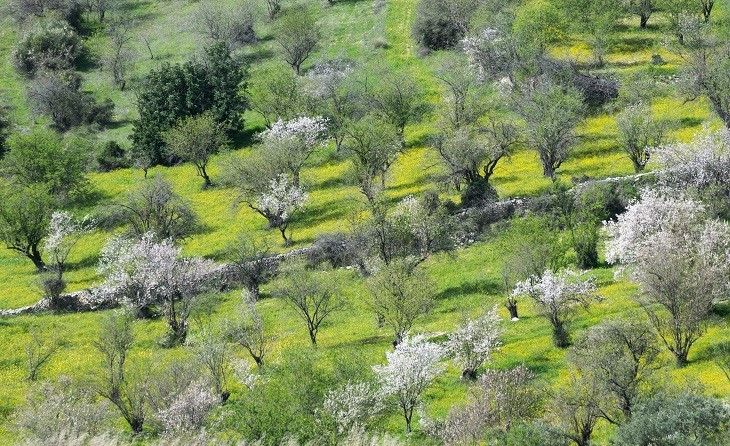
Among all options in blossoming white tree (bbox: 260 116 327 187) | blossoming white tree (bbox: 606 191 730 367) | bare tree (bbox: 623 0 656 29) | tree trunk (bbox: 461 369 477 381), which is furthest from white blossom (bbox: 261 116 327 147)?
tree trunk (bbox: 461 369 477 381)

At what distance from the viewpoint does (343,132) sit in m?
91.0

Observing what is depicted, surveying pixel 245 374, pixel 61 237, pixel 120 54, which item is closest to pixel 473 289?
pixel 245 374

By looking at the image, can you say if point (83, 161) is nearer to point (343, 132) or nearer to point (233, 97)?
point (233, 97)

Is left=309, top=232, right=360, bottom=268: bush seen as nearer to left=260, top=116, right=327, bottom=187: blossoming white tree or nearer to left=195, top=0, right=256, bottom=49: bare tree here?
left=260, top=116, right=327, bottom=187: blossoming white tree

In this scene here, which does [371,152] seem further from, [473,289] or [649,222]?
[649,222]

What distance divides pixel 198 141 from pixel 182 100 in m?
10.4

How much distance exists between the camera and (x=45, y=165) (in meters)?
92.6

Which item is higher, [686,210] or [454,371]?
[686,210]

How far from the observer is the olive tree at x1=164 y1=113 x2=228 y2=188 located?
9144cm

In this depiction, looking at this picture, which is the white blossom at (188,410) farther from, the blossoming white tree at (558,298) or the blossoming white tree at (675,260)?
the blossoming white tree at (675,260)

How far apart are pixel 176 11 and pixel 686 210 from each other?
88554 mm

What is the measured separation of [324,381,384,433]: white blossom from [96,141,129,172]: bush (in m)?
60.7

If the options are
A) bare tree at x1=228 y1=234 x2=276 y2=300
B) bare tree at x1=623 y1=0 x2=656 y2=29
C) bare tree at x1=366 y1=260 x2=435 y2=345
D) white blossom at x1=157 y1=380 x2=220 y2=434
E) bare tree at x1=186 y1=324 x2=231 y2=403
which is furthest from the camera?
bare tree at x1=623 y1=0 x2=656 y2=29

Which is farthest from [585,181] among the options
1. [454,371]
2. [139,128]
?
[139,128]
